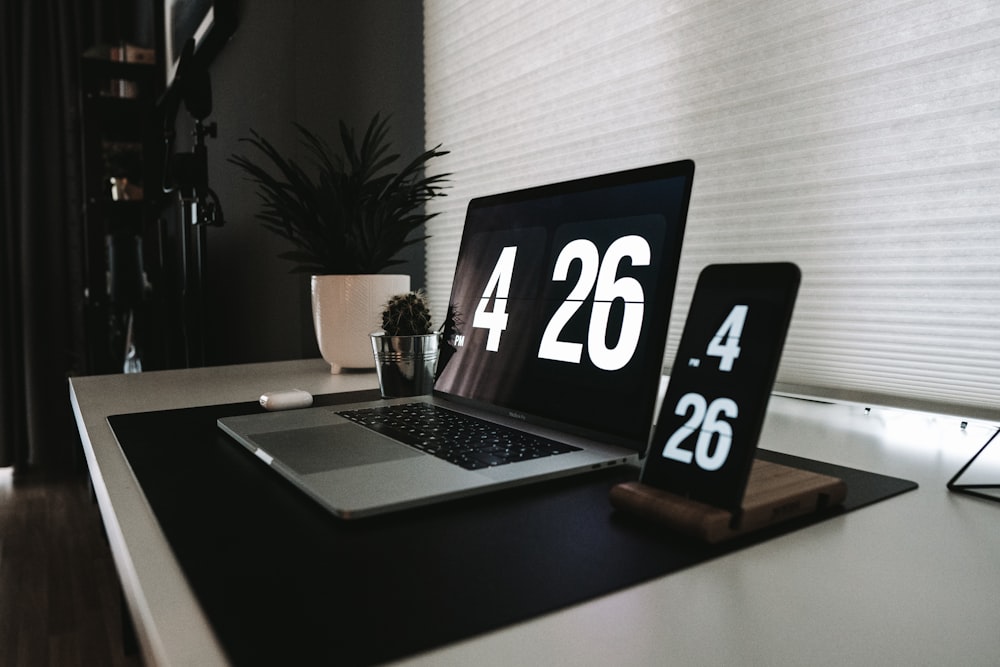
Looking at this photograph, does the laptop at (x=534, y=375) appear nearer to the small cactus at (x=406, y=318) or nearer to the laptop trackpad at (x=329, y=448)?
the laptop trackpad at (x=329, y=448)

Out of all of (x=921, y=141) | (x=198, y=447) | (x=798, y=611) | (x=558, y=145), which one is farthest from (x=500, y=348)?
(x=558, y=145)

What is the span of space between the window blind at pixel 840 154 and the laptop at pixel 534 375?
16.4 inches

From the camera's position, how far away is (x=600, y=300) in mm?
652

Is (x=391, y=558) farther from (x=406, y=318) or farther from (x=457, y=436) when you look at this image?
(x=406, y=318)

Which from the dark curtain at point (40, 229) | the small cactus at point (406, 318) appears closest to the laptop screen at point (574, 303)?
the small cactus at point (406, 318)

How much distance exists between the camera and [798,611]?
325 millimetres

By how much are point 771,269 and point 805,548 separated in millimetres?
176

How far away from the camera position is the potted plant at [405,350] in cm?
91

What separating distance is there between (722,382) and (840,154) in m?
0.63

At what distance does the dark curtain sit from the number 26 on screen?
3168mm

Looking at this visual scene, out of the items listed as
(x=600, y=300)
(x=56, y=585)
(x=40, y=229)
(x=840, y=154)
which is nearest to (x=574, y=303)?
(x=600, y=300)

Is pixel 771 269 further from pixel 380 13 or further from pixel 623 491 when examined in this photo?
pixel 380 13

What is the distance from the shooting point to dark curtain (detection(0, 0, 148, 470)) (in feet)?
10.1

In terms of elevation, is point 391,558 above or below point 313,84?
below
